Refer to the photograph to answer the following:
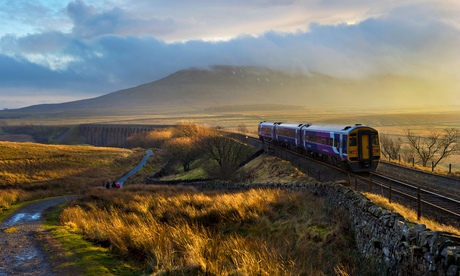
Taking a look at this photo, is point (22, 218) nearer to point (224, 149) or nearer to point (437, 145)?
point (224, 149)

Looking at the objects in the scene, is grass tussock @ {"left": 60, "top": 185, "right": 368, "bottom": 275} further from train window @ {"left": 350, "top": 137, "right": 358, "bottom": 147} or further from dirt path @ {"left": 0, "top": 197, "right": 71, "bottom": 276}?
train window @ {"left": 350, "top": 137, "right": 358, "bottom": 147}

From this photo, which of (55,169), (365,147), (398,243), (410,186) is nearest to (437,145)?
(365,147)

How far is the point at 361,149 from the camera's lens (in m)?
24.1

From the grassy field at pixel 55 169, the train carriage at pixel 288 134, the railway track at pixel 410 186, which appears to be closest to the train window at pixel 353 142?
the railway track at pixel 410 186

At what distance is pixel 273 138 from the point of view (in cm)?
4844

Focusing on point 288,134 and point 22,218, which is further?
point 288,134

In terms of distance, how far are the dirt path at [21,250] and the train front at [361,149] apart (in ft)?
62.7

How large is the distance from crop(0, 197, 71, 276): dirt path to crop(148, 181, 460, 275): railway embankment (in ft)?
26.6

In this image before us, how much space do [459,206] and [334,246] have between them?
732 centimetres

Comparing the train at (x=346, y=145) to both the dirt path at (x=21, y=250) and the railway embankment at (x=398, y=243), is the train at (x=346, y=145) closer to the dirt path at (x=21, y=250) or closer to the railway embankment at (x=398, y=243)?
the railway embankment at (x=398, y=243)

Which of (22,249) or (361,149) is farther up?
(361,149)

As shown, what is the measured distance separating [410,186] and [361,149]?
696 cm

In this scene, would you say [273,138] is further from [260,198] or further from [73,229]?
[73,229]

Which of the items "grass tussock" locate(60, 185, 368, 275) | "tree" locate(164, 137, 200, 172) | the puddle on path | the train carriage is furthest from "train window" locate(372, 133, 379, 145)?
"tree" locate(164, 137, 200, 172)
